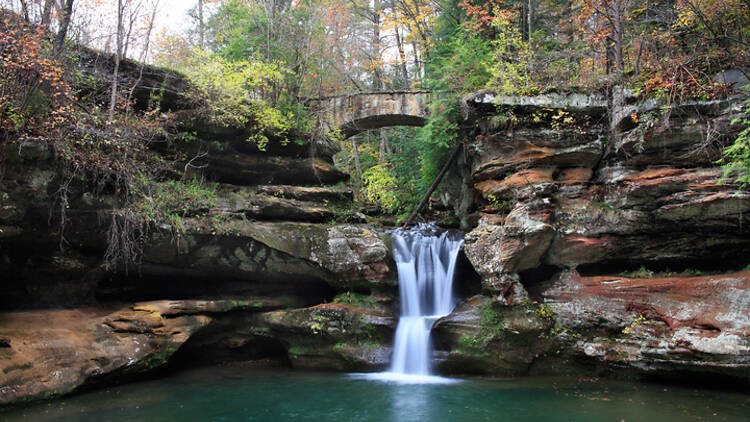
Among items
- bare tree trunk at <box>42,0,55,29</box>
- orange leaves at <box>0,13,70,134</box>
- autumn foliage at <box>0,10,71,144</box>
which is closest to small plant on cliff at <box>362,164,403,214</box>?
autumn foliage at <box>0,10,71,144</box>

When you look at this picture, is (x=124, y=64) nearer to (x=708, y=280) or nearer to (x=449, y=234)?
(x=449, y=234)

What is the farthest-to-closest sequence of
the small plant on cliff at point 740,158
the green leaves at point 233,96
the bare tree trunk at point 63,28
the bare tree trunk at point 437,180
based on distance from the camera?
the bare tree trunk at point 437,180 → the green leaves at point 233,96 → the bare tree trunk at point 63,28 → the small plant on cliff at point 740,158

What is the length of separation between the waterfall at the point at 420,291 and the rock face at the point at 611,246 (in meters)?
0.62

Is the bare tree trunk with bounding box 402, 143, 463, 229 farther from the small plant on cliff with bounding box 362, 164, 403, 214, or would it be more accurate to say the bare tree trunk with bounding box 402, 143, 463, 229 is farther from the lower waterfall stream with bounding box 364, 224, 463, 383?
the small plant on cliff with bounding box 362, 164, 403, 214

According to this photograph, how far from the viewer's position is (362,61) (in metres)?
22.9

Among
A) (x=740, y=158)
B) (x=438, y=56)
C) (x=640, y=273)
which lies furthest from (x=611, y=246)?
(x=438, y=56)

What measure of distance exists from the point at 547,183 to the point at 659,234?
8.73ft

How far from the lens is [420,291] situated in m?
11.7

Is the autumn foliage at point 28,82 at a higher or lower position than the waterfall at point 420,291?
higher

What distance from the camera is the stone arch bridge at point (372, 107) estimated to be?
15.0 m

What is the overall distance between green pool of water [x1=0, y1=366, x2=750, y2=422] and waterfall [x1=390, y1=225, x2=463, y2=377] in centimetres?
112

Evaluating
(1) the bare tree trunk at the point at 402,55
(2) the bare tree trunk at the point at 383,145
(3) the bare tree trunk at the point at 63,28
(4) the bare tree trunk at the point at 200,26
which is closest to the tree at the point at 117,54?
(3) the bare tree trunk at the point at 63,28

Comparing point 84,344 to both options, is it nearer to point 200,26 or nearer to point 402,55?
point 200,26

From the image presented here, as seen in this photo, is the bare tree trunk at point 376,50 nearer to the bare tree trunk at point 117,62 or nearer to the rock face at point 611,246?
the rock face at point 611,246
